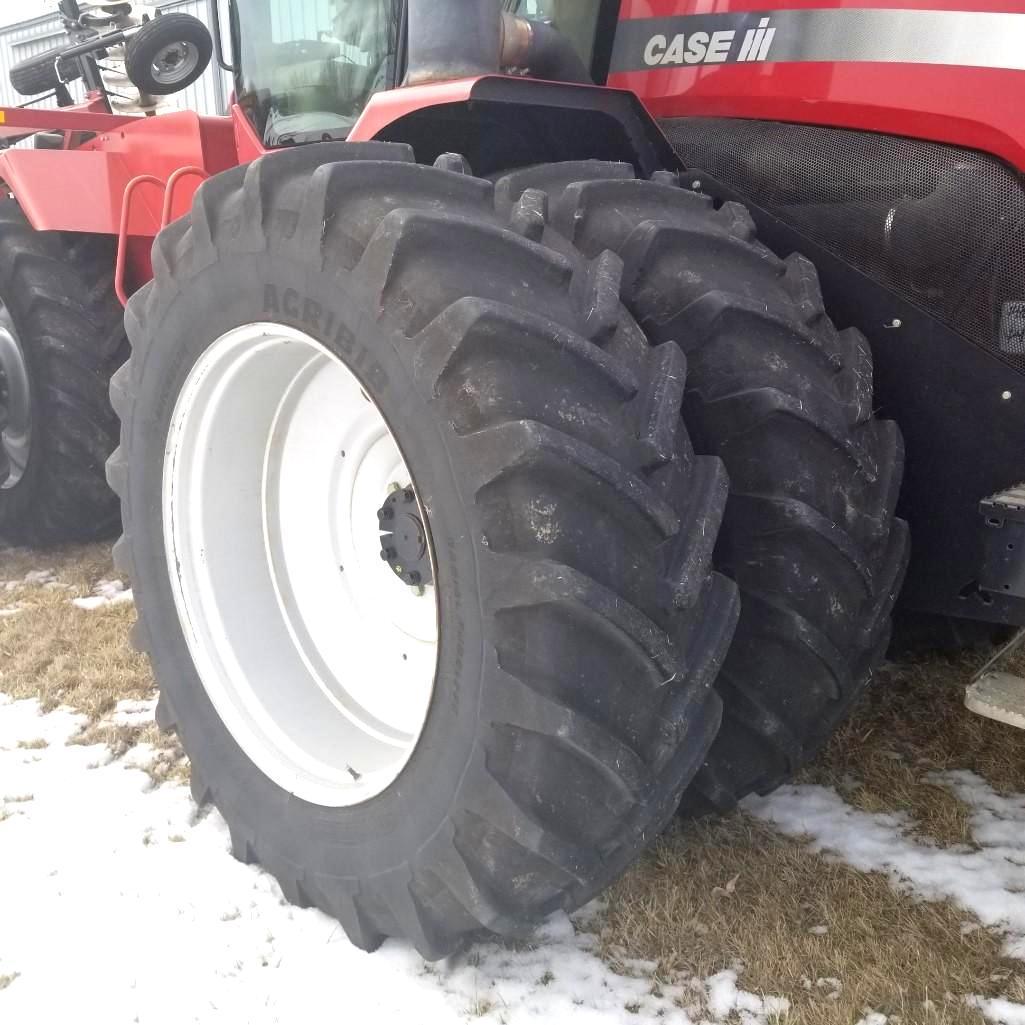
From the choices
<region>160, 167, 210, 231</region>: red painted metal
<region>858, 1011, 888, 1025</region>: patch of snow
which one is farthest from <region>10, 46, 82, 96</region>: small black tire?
<region>858, 1011, 888, 1025</region>: patch of snow

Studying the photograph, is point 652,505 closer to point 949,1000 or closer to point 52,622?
point 949,1000

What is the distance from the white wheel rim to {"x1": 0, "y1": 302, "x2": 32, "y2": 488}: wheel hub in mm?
1799

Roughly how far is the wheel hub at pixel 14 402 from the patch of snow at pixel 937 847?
2.75 metres

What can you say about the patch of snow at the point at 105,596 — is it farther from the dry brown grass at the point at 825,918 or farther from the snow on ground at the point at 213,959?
the dry brown grass at the point at 825,918

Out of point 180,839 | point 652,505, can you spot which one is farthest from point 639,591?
point 180,839

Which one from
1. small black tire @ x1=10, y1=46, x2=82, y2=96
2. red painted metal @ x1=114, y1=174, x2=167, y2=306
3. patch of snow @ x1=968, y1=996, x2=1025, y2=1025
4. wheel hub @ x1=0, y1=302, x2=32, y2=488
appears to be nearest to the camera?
patch of snow @ x1=968, y1=996, x2=1025, y2=1025

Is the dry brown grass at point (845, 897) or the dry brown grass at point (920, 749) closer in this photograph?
the dry brown grass at point (845, 897)

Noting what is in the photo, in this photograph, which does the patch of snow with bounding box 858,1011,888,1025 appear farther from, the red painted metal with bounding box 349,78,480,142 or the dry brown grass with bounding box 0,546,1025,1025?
the red painted metal with bounding box 349,78,480,142

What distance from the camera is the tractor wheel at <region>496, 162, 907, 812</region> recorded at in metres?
1.71

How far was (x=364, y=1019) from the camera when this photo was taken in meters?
1.65

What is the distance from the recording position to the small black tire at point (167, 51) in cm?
270

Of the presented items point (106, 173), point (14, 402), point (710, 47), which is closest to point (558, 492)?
point (710, 47)

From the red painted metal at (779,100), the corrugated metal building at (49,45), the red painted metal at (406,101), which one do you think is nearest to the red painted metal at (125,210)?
the red painted metal at (779,100)

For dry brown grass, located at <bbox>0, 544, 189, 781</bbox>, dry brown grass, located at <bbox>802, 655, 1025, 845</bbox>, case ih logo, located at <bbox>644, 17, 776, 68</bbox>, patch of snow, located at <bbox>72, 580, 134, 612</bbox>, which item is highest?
case ih logo, located at <bbox>644, 17, 776, 68</bbox>
